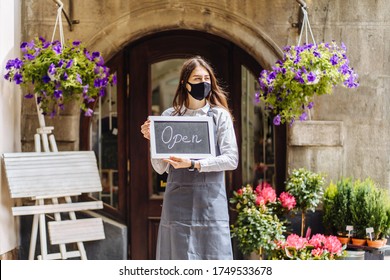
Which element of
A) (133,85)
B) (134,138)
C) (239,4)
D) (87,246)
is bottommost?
(87,246)

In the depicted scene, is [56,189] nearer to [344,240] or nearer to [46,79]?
[46,79]

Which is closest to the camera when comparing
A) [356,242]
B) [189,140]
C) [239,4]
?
[189,140]

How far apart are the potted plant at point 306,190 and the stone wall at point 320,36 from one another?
32 centimetres

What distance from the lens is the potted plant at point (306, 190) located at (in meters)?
5.74

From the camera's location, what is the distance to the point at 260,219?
5438 millimetres

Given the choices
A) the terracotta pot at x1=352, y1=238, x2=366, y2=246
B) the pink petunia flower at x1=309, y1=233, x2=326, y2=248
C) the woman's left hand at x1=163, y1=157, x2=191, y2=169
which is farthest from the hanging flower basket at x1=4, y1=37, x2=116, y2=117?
the terracotta pot at x1=352, y1=238, x2=366, y2=246

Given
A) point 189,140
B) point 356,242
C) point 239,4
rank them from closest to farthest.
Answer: point 189,140 < point 356,242 < point 239,4

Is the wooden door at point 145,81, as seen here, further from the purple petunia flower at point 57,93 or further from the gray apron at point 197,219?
the gray apron at point 197,219

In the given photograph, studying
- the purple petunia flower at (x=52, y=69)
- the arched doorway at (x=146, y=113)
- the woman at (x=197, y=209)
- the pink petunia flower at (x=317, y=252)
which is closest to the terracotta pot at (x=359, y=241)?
the pink petunia flower at (x=317, y=252)

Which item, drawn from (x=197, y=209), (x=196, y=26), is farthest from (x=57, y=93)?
(x=197, y=209)

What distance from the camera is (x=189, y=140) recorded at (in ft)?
13.9
